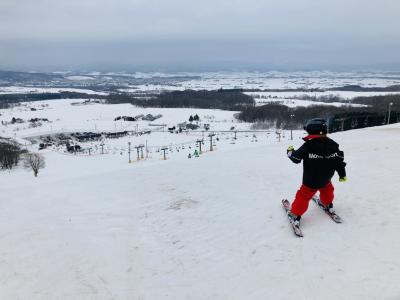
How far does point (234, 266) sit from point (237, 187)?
169 inches

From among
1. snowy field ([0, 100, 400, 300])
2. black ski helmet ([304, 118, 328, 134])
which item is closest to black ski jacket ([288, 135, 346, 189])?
black ski helmet ([304, 118, 328, 134])

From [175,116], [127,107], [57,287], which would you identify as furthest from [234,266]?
[127,107]

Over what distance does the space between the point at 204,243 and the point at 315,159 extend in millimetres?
A: 2476

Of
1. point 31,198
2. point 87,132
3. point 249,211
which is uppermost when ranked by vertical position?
A: point 249,211

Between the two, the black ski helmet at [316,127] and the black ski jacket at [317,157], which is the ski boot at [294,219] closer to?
the black ski jacket at [317,157]

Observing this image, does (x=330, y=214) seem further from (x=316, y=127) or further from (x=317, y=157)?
(x=316, y=127)

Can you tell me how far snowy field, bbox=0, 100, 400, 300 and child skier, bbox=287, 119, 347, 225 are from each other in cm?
53

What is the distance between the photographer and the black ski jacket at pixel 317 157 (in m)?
6.82

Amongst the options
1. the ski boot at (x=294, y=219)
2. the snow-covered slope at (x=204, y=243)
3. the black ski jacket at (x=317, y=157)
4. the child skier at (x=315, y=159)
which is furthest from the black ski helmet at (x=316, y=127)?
the snow-covered slope at (x=204, y=243)

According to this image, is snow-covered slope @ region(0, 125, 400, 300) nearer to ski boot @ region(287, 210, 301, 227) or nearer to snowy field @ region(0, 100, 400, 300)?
snowy field @ region(0, 100, 400, 300)

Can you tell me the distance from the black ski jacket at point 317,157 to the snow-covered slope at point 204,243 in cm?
88

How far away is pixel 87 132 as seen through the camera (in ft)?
376

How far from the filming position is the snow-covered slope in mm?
5480

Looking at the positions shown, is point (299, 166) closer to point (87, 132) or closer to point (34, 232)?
point (34, 232)
